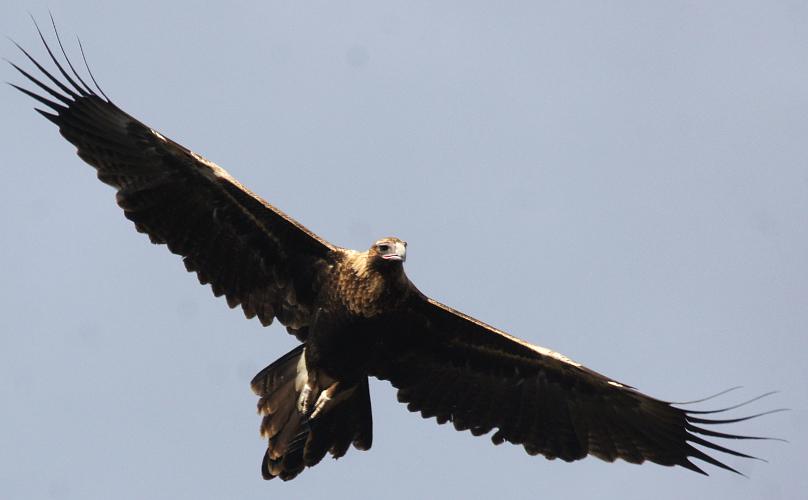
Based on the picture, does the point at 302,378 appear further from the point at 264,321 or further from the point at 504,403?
the point at 504,403

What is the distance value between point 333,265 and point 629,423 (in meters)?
2.92

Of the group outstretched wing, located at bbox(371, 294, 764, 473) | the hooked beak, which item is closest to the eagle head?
the hooked beak

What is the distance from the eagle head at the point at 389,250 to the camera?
48.3 ft

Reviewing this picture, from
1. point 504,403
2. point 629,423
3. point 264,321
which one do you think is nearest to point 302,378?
point 264,321

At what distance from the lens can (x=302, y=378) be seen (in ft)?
51.0

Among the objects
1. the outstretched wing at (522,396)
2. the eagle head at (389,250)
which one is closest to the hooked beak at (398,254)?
the eagle head at (389,250)

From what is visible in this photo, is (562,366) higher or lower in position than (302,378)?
higher

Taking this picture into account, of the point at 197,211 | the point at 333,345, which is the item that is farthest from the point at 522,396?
the point at 197,211

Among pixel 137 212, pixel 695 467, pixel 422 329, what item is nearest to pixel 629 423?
pixel 695 467

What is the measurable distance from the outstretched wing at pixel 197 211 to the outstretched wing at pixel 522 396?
98cm

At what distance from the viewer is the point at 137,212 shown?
15.4m

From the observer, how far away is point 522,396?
52.1 feet

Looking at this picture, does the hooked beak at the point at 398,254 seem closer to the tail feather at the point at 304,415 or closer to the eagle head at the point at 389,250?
the eagle head at the point at 389,250

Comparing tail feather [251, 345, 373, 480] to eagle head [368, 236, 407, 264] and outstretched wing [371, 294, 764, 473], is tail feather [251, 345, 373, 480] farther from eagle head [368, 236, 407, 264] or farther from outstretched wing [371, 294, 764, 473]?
eagle head [368, 236, 407, 264]
